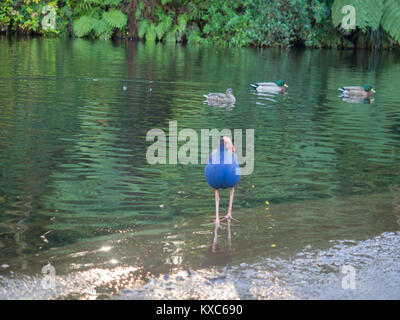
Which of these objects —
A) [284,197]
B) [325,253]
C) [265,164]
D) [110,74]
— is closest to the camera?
[325,253]

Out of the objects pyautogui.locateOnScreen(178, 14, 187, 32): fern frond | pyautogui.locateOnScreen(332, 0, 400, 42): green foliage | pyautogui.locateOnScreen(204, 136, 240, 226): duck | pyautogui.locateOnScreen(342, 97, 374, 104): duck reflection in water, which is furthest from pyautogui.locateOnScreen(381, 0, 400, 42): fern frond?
pyautogui.locateOnScreen(204, 136, 240, 226): duck

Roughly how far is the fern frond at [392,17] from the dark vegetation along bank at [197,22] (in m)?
1.75

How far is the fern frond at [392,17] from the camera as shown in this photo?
28094mm

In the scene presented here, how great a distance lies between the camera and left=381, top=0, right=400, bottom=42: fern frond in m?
28.1

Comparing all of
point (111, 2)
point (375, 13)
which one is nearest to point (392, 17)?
point (375, 13)

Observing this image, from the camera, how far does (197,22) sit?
35.1 metres

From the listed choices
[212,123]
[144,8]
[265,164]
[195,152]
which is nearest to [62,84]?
[212,123]

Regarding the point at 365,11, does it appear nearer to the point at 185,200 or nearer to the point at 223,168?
the point at 185,200

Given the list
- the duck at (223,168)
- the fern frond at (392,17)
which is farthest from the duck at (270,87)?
the fern frond at (392,17)

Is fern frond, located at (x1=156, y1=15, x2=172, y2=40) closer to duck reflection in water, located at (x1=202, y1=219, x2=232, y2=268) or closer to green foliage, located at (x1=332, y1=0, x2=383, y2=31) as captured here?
green foliage, located at (x1=332, y1=0, x2=383, y2=31)

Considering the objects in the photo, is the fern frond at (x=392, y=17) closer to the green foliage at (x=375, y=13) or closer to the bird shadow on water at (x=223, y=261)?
the green foliage at (x=375, y=13)

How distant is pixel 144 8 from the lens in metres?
33.5

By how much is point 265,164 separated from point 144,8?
1075 inches
